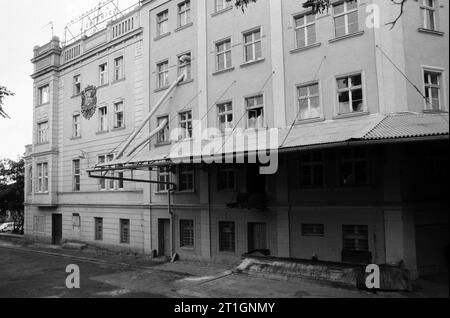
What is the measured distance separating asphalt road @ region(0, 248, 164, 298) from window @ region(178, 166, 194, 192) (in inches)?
197

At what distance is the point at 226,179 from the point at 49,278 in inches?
345

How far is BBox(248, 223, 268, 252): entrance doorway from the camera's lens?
61.2 feet

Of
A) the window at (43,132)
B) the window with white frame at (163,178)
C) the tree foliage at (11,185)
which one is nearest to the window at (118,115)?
the window with white frame at (163,178)

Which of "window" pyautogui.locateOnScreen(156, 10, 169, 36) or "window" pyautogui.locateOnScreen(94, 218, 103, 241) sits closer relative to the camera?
"window" pyautogui.locateOnScreen(156, 10, 169, 36)

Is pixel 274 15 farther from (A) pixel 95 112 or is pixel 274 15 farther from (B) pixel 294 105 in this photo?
(A) pixel 95 112

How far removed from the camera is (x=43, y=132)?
109 ft

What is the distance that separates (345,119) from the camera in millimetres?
16156

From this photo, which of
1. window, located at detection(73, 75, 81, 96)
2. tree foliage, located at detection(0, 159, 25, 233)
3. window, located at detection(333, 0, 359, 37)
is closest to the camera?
window, located at detection(333, 0, 359, 37)

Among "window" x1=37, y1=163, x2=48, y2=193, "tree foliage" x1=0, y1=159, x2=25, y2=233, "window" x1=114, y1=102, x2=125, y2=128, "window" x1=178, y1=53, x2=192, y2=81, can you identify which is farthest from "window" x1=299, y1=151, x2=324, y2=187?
"tree foliage" x1=0, y1=159, x2=25, y2=233

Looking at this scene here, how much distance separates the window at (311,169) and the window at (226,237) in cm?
441

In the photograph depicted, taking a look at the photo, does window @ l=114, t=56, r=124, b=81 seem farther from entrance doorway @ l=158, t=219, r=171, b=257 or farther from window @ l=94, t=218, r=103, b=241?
entrance doorway @ l=158, t=219, r=171, b=257

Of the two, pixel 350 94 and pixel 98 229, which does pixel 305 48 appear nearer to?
pixel 350 94

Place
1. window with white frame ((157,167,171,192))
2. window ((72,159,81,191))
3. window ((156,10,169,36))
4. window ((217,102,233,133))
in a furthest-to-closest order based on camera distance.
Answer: window ((72,159,81,191)) < window ((156,10,169,36)) < window with white frame ((157,167,171,192)) < window ((217,102,233,133))
